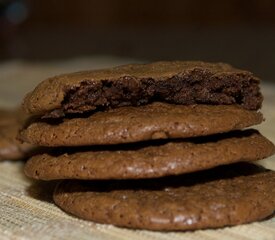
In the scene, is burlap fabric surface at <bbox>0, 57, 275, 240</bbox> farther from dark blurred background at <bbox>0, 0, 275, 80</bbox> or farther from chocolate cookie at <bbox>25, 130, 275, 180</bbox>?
dark blurred background at <bbox>0, 0, 275, 80</bbox>

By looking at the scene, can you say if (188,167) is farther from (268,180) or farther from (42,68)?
(42,68)

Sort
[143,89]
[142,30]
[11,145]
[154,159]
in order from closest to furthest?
[154,159]
[143,89]
[11,145]
[142,30]

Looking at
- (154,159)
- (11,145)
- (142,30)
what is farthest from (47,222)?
(142,30)

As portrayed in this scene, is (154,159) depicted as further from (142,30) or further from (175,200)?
(142,30)

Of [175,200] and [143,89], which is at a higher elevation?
[143,89]

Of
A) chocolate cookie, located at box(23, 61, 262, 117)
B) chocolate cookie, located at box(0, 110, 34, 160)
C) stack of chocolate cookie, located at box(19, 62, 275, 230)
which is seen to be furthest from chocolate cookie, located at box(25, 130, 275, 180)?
chocolate cookie, located at box(0, 110, 34, 160)

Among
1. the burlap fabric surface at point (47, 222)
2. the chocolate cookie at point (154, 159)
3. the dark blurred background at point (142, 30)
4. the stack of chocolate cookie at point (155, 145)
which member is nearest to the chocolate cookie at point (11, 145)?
the burlap fabric surface at point (47, 222)
